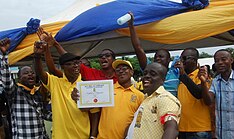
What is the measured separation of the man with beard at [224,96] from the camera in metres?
3.12

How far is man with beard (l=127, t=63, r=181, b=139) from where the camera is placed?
223 centimetres

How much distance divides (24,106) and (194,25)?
6.34 feet

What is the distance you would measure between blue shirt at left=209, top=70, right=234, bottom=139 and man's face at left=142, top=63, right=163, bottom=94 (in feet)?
2.96

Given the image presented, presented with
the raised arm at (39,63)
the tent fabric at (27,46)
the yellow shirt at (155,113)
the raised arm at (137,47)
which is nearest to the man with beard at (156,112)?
the yellow shirt at (155,113)

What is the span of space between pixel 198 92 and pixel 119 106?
0.75m

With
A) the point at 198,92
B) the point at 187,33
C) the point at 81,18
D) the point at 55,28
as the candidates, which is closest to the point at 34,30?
the point at 55,28

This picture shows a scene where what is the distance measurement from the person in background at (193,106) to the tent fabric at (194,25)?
27cm

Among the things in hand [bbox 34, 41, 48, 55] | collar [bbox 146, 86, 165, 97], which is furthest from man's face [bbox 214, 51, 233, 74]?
hand [bbox 34, 41, 48, 55]

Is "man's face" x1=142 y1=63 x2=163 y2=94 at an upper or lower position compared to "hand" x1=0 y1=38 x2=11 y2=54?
lower

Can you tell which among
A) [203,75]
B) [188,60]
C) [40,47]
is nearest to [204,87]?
[203,75]

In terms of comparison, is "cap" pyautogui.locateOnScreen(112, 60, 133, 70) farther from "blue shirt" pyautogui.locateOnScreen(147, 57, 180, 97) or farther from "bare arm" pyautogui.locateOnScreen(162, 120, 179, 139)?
"bare arm" pyautogui.locateOnScreen(162, 120, 179, 139)

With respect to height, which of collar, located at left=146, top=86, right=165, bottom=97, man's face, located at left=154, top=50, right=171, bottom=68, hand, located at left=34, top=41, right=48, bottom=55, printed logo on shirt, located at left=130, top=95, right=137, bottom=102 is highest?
hand, located at left=34, top=41, right=48, bottom=55

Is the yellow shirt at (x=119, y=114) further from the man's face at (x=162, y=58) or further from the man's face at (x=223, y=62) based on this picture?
the man's face at (x=223, y=62)

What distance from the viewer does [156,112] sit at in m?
2.35
